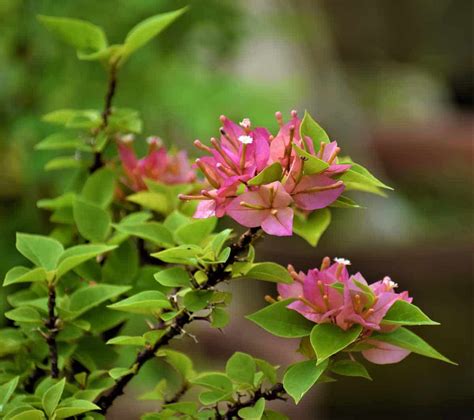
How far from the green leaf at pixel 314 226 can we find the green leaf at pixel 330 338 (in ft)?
0.31

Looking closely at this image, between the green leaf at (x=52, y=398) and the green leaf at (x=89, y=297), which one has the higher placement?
the green leaf at (x=89, y=297)

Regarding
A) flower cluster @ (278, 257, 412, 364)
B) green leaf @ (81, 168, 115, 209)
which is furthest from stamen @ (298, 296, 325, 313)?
green leaf @ (81, 168, 115, 209)

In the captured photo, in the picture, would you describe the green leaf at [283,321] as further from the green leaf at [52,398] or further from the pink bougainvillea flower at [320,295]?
the green leaf at [52,398]

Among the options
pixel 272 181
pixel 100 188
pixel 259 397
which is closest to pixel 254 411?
pixel 259 397

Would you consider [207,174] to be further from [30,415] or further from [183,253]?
[30,415]

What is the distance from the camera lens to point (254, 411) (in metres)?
0.44

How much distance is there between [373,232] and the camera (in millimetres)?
3088

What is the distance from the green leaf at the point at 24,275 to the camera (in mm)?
469

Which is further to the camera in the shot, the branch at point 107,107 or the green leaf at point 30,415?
the branch at point 107,107

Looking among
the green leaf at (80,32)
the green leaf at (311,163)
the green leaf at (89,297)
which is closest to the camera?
the green leaf at (311,163)

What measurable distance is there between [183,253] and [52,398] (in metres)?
0.11

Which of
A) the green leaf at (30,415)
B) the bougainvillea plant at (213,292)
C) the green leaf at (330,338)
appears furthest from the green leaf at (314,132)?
the green leaf at (30,415)

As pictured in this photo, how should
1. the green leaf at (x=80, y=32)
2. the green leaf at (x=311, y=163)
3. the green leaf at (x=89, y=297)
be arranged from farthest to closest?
the green leaf at (x=80, y=32), the green leaf at (x=89, y=297), the green leaf at (x=311, y=163)

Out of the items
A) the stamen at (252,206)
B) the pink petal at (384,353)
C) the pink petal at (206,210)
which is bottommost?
the pink petal at (384,353)
